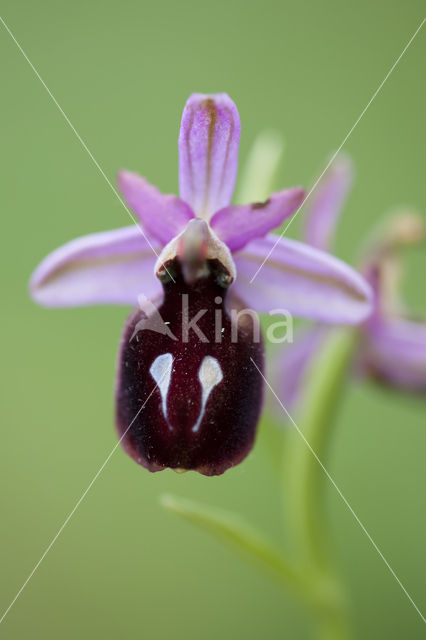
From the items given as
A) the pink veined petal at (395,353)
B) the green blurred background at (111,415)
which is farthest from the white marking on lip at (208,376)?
the green blurred background at (111,415)

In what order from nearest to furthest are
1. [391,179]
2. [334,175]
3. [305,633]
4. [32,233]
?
[334,175]
[305,633]
[32,233]
[391,179]

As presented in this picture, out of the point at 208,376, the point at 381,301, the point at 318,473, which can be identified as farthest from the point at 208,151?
the point at 318,473

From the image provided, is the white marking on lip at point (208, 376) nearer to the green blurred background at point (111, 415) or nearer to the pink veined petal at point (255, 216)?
the pink veined petal at point (255, 216)

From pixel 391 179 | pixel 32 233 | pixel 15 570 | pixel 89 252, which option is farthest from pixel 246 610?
pixel 89 252

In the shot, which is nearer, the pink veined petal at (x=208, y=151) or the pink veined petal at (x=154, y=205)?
the pink veined petal at (x=208, y=151)

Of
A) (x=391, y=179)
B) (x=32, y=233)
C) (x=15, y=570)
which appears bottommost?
(x=15, y=570)

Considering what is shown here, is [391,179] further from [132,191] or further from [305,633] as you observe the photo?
[132,191]
